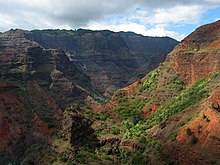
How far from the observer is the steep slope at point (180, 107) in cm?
5316

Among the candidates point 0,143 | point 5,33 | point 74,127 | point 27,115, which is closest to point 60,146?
point 74,127

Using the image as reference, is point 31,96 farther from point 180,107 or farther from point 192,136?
point 192,136

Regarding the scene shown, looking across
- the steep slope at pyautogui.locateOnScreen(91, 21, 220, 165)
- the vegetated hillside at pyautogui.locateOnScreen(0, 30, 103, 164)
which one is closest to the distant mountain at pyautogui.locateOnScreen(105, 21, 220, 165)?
the steep slope at pyautogui.locateOnScreen(91, 21, 220, 165)

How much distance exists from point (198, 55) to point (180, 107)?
702 inches

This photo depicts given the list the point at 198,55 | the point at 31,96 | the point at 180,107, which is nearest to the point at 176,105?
the point at 180,107

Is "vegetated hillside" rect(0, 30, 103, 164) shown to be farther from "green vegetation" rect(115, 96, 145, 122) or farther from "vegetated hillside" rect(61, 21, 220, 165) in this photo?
"green vegetation" rect(115, 96, 145, 122)

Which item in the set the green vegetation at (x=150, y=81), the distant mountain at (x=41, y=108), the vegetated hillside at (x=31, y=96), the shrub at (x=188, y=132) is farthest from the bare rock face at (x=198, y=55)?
the vegetated hillside at (x=31, y=96)

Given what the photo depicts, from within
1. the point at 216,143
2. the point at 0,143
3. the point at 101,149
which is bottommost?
the point at 0,143

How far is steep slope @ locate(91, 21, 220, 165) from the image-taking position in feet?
174

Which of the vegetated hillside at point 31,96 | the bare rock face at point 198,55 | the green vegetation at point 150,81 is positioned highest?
the bare rock face at point 198,55

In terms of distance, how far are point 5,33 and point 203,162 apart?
15901 cm

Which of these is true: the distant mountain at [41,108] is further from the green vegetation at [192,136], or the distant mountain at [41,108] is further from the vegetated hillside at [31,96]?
the green vegetation at [192,136]

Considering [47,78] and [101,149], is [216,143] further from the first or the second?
[47,78]

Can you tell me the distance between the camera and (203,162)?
49.5 meters
